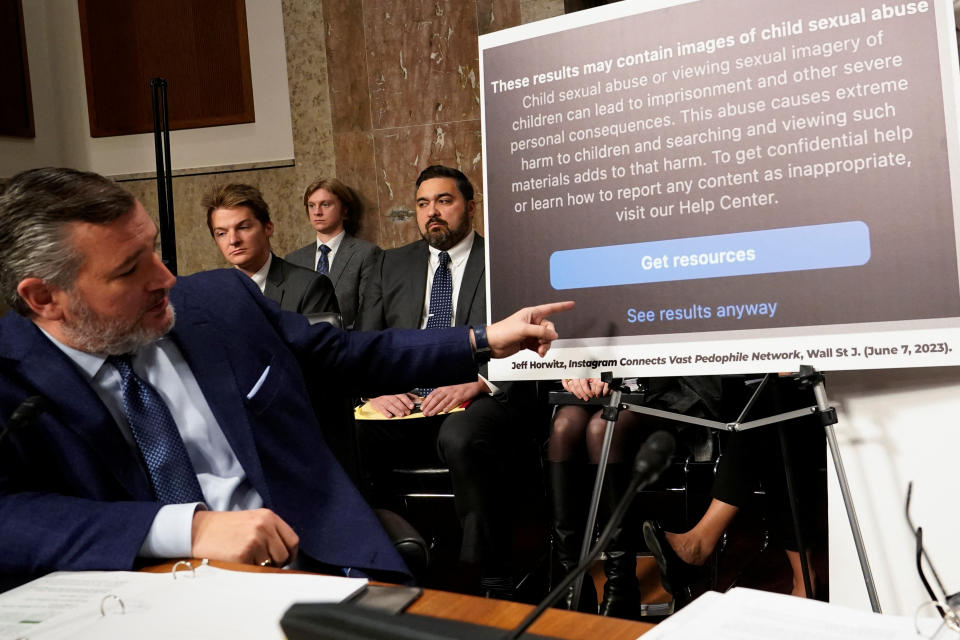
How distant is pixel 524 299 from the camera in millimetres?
→ 2057

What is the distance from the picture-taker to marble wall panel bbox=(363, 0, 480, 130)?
6.12 m

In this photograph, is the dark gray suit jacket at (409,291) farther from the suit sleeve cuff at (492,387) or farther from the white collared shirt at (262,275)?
the white collared shirt at (262,275)

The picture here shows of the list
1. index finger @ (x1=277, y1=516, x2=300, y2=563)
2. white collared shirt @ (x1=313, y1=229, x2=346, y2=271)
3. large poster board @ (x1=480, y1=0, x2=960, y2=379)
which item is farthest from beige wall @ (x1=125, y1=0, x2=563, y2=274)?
index finger @ (x1=277, y1=516, x2=300, y2=563)

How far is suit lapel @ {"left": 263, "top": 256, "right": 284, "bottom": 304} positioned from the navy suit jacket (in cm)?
256

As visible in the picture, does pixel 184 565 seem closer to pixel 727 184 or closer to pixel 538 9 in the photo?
pixel 727 184

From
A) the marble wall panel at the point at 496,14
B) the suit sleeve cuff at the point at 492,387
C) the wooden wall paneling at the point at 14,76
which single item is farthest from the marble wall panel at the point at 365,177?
the suit sleeve cuff at the point at 492,387

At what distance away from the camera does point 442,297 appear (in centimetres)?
393

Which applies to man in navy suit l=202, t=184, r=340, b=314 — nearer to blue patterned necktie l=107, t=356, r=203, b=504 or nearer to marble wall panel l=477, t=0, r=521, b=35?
marble wall panel l=477, t=0, r=521, b=35

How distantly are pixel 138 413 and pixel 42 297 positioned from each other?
28cm

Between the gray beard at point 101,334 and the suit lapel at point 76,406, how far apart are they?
49 millimetres

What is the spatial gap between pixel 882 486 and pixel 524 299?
895mm

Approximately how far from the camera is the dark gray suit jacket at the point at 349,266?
5.66 meters

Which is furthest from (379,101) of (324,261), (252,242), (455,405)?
(455,405)

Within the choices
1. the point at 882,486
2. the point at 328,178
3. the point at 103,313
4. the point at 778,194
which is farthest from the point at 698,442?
the point at 328,178
